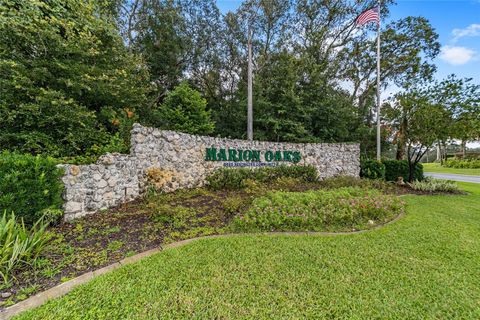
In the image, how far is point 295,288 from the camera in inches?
86.2

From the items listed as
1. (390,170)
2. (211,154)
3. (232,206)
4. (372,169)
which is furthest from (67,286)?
(390,170)

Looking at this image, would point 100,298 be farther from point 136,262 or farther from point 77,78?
point 77,78

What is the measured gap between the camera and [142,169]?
5.66 meters

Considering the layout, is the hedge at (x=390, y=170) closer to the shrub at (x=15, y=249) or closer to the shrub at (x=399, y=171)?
the shrub at (x=399, y=171)

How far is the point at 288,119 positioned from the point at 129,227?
33.2 ft

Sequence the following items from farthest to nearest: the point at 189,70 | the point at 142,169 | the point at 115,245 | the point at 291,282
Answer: the point at 189,70
the point at 142,169
the point at 115,245
the point at 291,282

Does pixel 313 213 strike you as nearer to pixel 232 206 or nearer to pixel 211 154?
pixel 232 206

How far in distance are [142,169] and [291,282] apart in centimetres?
491

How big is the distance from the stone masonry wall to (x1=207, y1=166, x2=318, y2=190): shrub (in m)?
0.49

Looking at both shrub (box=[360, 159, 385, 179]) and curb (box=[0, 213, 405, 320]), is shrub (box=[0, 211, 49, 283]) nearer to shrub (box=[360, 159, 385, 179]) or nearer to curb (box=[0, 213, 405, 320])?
curb (box=[0, 213, 405, 320])

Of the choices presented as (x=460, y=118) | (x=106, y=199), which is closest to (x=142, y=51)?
(x=106, y=199)

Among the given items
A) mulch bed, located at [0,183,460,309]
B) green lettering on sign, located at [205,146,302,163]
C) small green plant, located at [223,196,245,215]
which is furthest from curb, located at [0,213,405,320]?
green lettering on sign, located at [205,146,302,163]

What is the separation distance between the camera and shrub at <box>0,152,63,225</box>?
10.2 ft

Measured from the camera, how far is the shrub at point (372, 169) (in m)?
10.2
